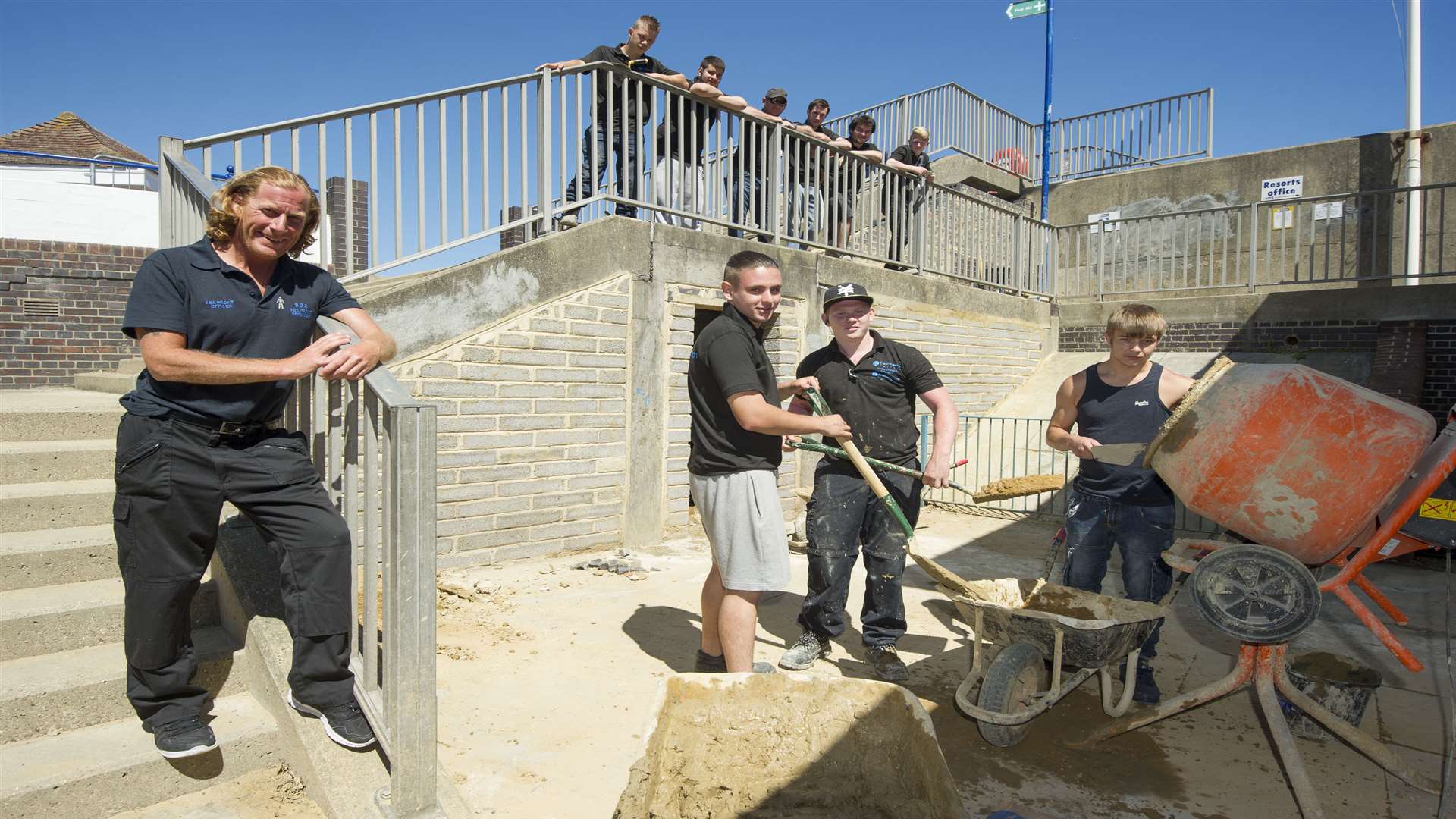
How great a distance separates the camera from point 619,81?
22.1 ft

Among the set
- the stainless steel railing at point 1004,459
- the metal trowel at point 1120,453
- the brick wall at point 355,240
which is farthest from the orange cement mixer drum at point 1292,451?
the stainless steel railing at point 1004,459

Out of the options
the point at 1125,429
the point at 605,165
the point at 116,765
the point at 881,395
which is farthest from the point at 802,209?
the point at 116,765

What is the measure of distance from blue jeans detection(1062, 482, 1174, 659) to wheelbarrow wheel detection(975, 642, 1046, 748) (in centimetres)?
58

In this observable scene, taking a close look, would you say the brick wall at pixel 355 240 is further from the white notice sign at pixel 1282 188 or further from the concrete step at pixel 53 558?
the white notice sign at pixel 1282 188

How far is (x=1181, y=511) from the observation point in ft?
27.5

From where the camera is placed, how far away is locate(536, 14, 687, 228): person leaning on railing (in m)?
6.35

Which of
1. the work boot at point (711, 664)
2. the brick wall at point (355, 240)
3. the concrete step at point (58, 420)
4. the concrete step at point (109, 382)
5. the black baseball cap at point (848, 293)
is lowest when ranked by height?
the work boot at point (711, 664)

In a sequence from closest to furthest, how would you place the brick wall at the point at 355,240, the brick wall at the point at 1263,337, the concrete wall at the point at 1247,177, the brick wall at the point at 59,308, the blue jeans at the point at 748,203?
1. the brick wall at the point at 355,240
2. the blue jeans at the point at 748,203
3. the brick wall at the point at 1263,337
4. the brick wall at the point at 59,308
5. the concrete wall at the point at 1247,177

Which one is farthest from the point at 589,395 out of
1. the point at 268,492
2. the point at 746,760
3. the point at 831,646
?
the point at 746,760

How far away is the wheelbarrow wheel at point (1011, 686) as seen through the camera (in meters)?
3.08

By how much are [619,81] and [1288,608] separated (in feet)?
19.0

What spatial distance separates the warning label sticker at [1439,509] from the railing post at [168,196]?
5472mm

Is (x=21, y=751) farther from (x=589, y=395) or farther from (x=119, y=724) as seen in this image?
(x=589, y=395)

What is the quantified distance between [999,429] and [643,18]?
20.7 ft
